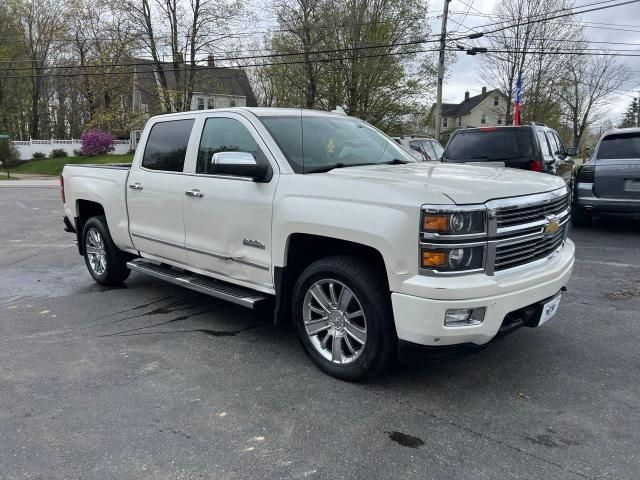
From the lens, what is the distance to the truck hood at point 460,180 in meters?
3.22

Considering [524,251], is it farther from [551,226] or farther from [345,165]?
[345,165]

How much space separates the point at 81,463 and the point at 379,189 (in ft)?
7.48

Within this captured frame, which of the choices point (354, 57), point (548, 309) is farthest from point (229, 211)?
point (354, 57)

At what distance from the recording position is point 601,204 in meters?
9.26

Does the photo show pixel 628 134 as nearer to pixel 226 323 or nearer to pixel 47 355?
pixel 226 323

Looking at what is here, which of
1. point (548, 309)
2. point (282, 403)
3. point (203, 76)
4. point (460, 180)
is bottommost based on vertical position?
point (282, 403)

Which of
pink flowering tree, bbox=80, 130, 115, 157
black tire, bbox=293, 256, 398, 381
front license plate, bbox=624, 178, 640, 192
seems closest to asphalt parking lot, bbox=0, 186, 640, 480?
black tire, bbox=293, 256, 398, 381

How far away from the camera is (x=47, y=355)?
4281 mm

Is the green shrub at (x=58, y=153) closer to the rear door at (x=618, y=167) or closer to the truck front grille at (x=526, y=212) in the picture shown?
the rear door at (x=618, y=167)

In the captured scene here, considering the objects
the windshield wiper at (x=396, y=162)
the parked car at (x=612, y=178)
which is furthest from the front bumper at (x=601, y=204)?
the windshield wiper at (x=396, y=162)

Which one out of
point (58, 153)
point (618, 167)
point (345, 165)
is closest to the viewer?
point (345, 165)

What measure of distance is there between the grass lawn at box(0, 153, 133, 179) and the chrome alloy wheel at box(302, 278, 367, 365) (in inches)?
1458

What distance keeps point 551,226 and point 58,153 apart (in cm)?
4826

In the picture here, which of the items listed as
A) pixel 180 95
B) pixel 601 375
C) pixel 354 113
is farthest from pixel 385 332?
pixel 180 95
